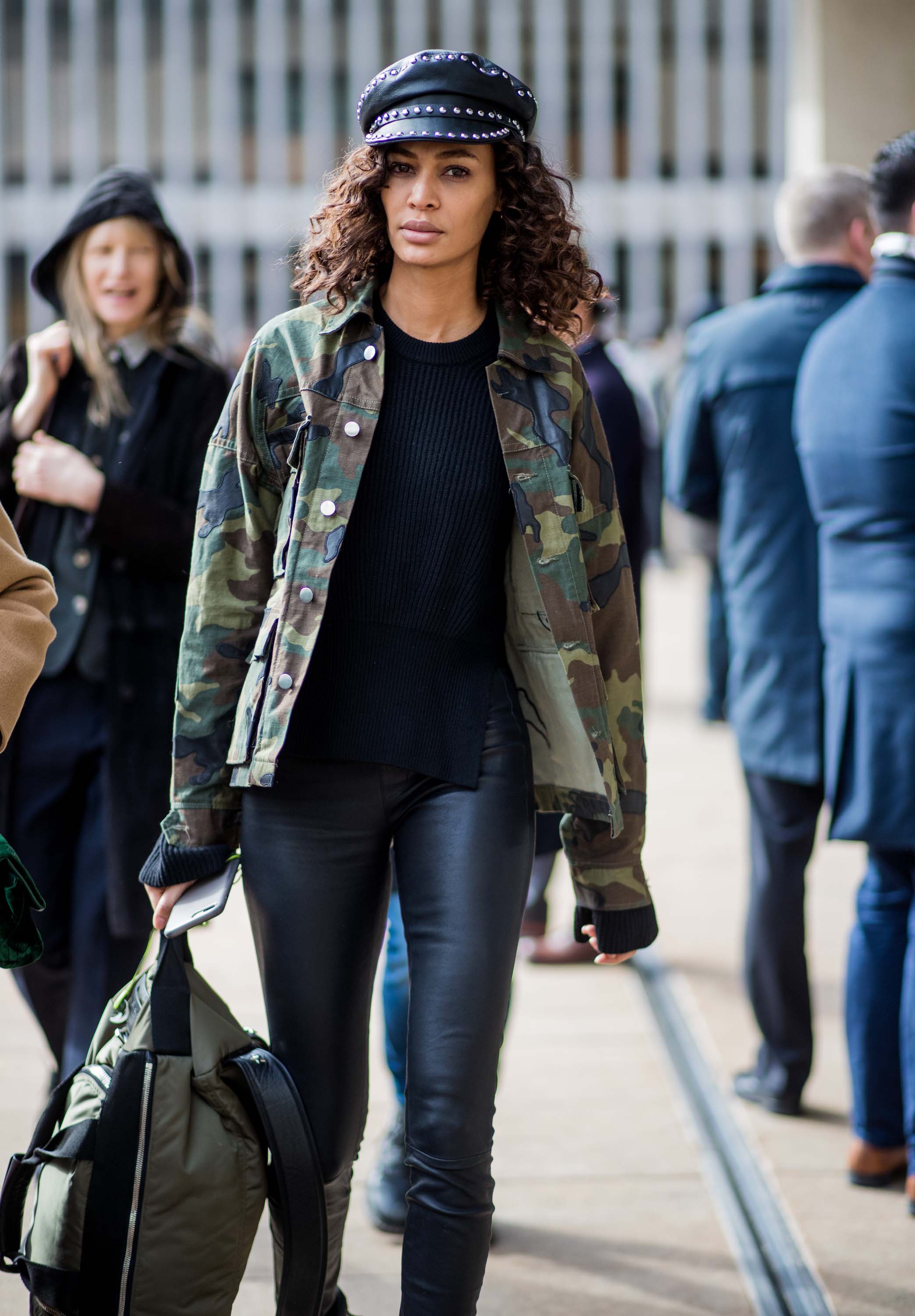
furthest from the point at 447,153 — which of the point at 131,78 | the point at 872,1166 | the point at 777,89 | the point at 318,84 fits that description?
the point at 131,78

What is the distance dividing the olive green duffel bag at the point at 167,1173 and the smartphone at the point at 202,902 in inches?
1.4

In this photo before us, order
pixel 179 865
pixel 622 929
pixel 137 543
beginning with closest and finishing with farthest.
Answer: pixel 179 865, pixel 622 929, pixel 137 543

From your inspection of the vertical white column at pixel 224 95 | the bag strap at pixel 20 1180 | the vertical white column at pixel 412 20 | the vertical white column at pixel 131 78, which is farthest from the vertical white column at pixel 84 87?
the bag strap at pixel 20 1180

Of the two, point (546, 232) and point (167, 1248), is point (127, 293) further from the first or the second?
point (167, 1248)

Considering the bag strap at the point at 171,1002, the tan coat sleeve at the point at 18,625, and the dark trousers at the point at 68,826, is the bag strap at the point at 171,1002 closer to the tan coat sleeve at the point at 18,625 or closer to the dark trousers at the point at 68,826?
the tan coat sleeve at the point at 18,625

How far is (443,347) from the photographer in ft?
8.42

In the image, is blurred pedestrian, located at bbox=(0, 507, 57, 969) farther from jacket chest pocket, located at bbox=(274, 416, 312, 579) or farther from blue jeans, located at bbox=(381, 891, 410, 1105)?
blue jeans, located at bbox=(381, 891, 410, 1105)

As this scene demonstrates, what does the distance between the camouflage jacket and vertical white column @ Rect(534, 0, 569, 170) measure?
39970 mm

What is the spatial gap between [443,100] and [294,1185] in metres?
1.68

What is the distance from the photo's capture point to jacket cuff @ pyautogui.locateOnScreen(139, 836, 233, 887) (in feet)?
8.38

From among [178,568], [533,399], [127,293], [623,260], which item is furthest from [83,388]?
[623,260]

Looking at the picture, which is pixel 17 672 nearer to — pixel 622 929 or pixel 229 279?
pixel 622 929

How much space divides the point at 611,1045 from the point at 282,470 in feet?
8.29

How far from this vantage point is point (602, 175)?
41.5 m
